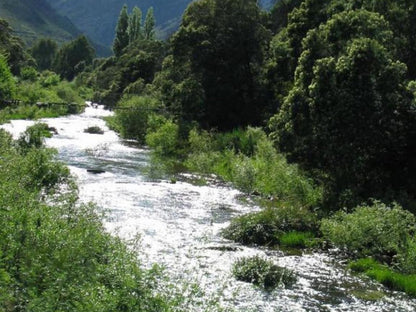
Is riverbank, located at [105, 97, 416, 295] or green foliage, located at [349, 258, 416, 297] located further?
riverbank, located at [105, 97, 416, 295]

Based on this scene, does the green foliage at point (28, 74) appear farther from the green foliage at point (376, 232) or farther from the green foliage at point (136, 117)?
the green foliage at point (376, 232)

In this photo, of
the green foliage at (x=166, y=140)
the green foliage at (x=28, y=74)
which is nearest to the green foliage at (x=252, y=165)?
the green foliage at (x=166, y=140)

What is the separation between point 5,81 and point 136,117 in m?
20.0

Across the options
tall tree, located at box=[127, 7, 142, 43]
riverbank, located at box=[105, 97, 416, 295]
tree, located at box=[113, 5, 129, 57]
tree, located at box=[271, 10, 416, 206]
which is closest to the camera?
riverbank, located at box=[105, 97, 416, 295]

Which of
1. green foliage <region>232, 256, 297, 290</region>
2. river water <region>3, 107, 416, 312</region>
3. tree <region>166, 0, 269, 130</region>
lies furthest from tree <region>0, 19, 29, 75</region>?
green foliage <region>232, 256, 297, 290</region>

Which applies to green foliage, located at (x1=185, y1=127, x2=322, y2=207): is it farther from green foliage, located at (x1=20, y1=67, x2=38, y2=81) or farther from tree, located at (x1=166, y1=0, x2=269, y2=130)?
green foliage, located at (x1=20, y1=67, x2=38, y2=81)

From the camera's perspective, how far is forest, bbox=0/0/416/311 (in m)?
14.3

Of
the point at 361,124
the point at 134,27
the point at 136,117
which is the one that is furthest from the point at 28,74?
the point at 361,124

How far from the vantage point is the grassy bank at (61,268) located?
12.0 m

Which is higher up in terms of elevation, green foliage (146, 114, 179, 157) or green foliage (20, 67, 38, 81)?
green foliage (20, 67, 38, 81)

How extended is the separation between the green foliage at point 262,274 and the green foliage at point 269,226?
5119 mm

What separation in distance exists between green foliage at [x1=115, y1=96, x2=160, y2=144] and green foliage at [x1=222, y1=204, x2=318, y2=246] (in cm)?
4541

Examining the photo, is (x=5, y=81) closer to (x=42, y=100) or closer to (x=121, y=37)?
(x=42, y=100)

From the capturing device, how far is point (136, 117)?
7644 centimetres
